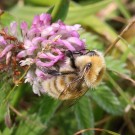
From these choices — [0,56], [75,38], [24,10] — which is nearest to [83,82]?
[75,38]

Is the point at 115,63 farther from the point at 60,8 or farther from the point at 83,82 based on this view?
the point at 83,82

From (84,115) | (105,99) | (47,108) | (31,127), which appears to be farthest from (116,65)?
(31,127)

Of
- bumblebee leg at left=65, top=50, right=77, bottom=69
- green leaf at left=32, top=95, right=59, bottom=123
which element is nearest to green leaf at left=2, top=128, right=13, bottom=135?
green leaf at left=32, top=95, right=59, bottom=123

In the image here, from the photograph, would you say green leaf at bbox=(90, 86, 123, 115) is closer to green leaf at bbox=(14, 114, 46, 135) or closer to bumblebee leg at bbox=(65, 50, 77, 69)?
green leaf at bbox=(14, 114, 46, 135)

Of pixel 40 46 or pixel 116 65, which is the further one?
pixel 116 65

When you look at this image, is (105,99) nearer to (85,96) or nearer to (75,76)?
(85,96)

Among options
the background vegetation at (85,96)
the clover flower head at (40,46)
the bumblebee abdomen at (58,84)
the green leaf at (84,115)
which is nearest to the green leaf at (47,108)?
the background vegetation at (85,96)
